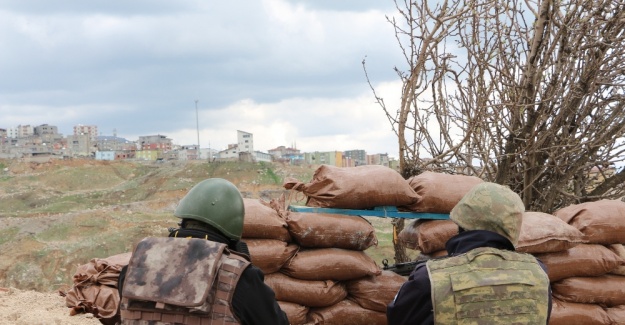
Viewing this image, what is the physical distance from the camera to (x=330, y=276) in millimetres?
4816

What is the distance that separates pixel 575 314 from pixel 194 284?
332cm

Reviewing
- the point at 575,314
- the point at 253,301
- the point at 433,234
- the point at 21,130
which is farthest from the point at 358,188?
the point at 21,130

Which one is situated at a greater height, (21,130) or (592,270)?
(21,130)

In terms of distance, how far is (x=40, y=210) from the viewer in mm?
33281

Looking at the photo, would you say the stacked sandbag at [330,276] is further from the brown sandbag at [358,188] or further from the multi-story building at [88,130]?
the multi-story building at [88,130]

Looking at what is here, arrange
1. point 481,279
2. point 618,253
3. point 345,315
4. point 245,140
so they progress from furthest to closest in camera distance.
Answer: point 245,140 < point 618,253 < point 345,315 < point 481,279

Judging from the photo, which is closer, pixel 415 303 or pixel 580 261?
pixel 415 303

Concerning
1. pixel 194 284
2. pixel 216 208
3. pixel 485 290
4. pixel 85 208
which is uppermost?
pixel 216 208

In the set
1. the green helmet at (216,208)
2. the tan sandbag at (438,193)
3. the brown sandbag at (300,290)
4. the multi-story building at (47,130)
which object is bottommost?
the brown sandbag at (300,290)

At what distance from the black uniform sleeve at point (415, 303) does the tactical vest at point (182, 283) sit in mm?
710

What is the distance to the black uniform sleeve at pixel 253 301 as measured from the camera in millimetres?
2650

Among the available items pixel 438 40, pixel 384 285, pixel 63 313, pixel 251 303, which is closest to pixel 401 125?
pixel 438 40

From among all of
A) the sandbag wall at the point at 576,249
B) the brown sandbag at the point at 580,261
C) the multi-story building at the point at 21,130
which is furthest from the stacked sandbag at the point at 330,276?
the multi-story building at the point at 21,130

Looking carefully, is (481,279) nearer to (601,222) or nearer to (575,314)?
(575,314)
